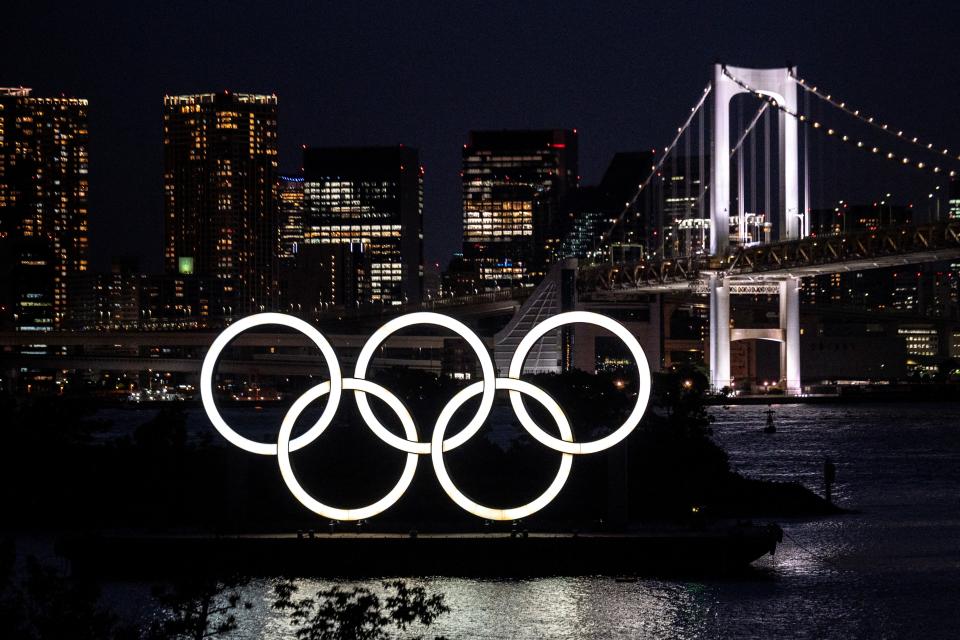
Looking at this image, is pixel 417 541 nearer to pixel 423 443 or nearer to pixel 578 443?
pixel 423 443

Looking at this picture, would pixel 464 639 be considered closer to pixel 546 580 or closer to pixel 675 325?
pixel 546 580

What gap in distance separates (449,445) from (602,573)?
2329 millimetres

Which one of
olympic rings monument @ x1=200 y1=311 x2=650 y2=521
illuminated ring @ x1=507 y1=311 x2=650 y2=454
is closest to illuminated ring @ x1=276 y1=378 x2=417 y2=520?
olympic rings monument @ x1=200 y1=311 x2=650 y2=521

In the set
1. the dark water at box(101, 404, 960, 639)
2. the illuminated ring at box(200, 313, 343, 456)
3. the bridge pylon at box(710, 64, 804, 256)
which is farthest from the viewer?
the bridge pylon at box(710, 64, 804, 256)

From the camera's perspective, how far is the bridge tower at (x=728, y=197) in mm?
57062

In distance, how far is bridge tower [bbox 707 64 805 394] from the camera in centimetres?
A: 5706

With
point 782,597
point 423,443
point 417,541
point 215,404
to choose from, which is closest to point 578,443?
point 423,443

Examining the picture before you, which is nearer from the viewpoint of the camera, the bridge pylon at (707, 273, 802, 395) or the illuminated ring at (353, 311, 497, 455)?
the illuminated ring at (353, 311, 497, 455)

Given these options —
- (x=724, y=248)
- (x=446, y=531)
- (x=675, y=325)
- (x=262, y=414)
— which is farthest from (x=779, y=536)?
(x=675, y=325)

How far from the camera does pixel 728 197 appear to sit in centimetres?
5700

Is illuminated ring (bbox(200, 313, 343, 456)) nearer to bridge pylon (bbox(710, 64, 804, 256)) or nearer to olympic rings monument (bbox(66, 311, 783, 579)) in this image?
olympic rings monument (bbox(66, 311, 783, 579))

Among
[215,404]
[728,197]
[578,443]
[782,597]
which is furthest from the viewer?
[728,197]

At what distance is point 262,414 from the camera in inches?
2491

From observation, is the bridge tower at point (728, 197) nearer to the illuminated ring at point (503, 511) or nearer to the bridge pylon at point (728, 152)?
the bridge pylon at point (728, 152)
